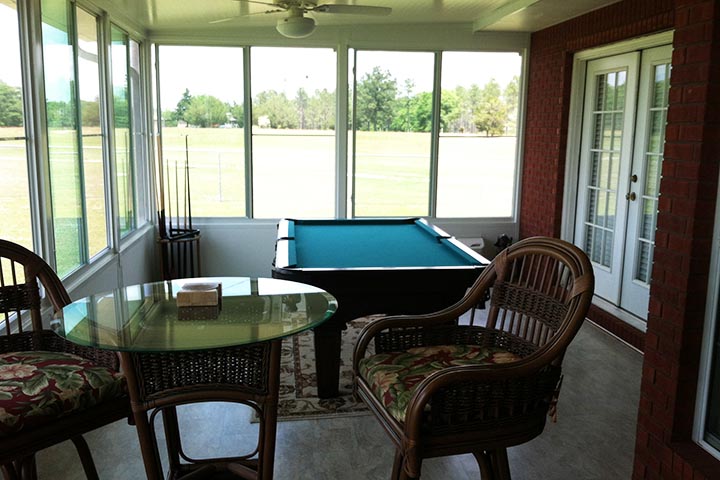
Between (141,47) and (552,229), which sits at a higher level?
(141,47)

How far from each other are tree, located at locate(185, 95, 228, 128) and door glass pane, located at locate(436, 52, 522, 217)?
185 cm

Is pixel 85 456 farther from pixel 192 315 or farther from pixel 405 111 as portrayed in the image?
pixel 405 111

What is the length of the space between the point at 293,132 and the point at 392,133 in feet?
3.20

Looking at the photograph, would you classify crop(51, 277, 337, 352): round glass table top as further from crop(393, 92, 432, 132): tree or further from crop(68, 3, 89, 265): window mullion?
crop(393, 92, 432, 132): tree

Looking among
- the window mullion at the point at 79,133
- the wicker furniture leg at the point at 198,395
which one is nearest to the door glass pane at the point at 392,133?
the window mullion at the point at 79,133

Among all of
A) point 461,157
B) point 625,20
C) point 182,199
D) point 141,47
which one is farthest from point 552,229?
point 141,47

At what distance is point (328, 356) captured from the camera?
354cm

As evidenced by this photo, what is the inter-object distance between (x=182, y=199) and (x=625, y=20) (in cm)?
419

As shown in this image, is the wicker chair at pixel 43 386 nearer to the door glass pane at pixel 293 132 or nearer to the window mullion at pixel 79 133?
the window mullion at pixel 79 133

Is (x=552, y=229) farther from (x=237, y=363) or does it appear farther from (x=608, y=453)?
(x=237, y=363)

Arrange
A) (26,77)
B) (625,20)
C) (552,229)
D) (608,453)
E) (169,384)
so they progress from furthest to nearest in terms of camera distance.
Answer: (552,229)
(625,20)
(26,77)
(608,453)
(169,384)

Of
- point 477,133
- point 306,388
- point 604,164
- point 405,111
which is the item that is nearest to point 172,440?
point 306,388

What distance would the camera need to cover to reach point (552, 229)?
5.84 metres

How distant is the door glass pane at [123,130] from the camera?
16.4 ft
